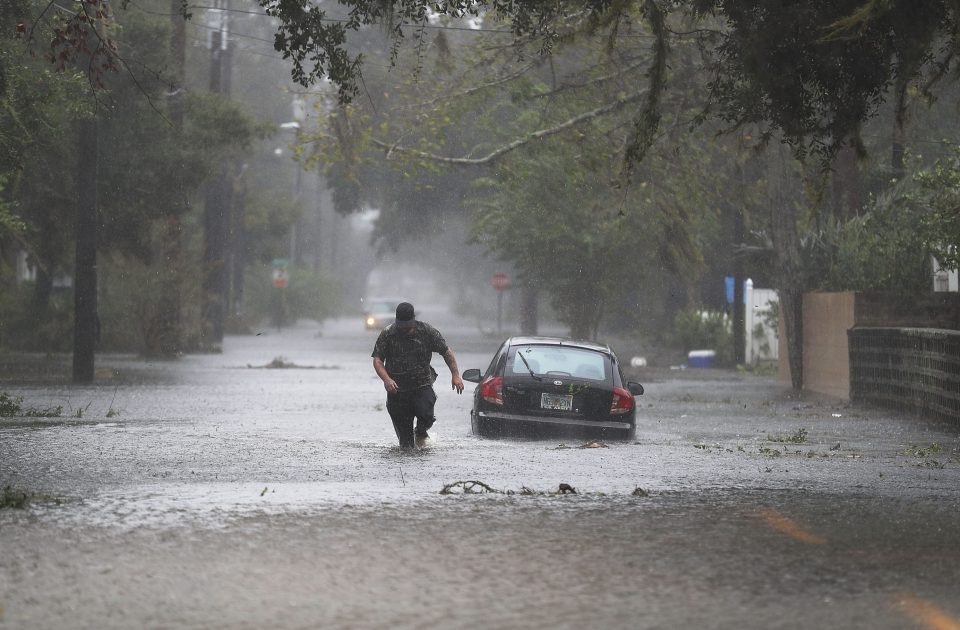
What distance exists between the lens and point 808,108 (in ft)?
40.4

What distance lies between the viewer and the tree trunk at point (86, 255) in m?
26.6

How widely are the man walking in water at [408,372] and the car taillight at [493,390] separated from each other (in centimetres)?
→ 144

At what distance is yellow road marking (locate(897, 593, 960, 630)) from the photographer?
662 centimetres

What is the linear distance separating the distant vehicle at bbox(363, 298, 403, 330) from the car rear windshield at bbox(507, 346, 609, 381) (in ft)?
182

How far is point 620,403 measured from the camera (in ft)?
53.9

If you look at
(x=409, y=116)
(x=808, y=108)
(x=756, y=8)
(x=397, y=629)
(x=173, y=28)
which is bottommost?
(x=397, y=629)

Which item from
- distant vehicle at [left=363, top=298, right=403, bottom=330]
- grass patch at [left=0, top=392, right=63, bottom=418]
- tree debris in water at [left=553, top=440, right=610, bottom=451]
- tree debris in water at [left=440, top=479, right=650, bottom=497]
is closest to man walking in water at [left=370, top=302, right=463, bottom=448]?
tree debris in water at [left=553, top=440, right=610, bottom=451]

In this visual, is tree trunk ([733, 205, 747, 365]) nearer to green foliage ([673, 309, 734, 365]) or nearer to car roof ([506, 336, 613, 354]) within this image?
green foliage ([673, 309, 734, 365])

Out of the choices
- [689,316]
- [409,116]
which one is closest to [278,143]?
[689,316]

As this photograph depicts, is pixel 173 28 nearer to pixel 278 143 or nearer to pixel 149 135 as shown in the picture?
pixel 149 135

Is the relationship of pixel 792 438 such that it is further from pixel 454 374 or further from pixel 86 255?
pixel 86 255

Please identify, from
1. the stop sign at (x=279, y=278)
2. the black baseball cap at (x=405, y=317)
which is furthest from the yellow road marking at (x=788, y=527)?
the stop sign at (x=279, y=278)

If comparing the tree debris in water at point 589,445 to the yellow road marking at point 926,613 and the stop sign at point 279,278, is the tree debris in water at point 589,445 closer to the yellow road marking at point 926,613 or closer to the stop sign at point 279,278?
the yellow road marking at point 926,613

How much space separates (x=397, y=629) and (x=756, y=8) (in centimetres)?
743
